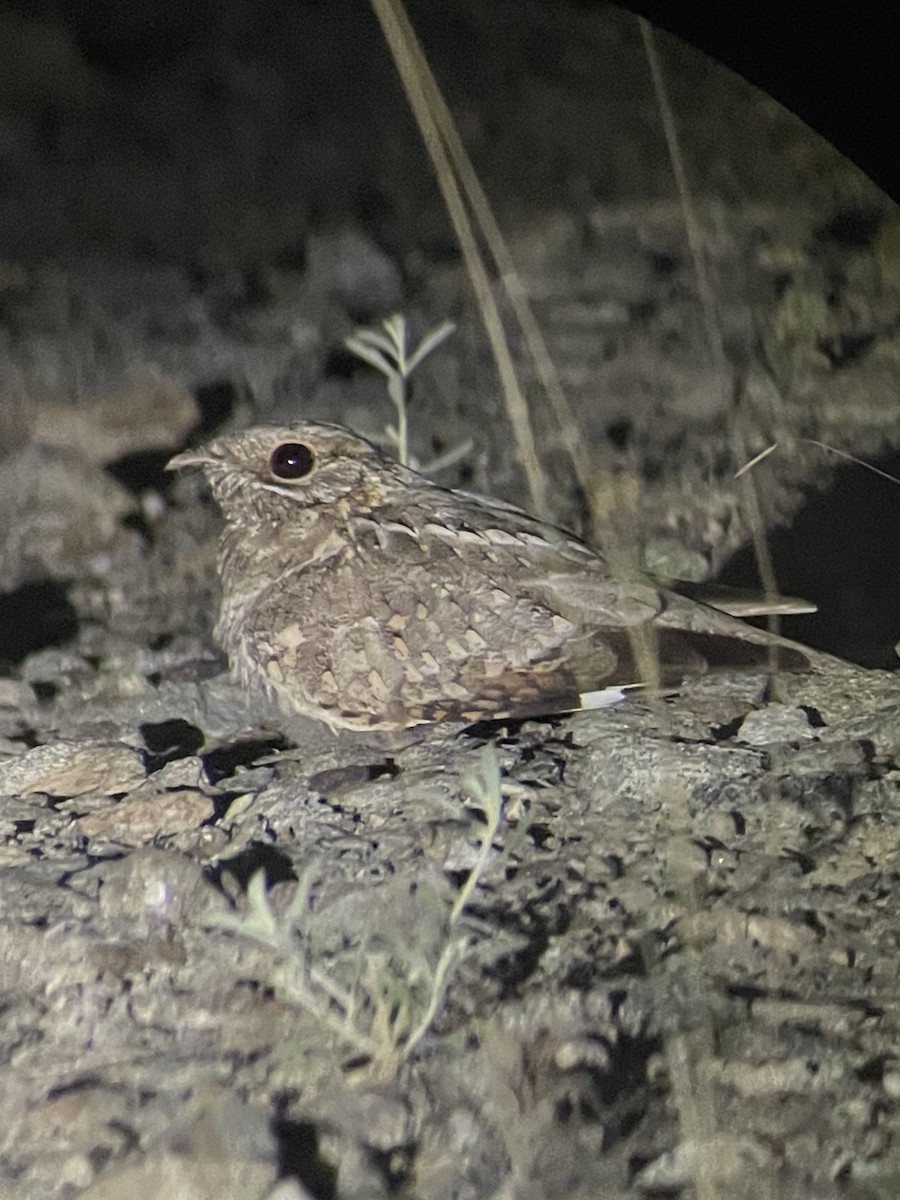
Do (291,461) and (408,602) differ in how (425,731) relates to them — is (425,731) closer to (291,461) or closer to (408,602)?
(408,602)

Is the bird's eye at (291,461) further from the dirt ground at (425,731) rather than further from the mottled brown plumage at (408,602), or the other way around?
the dirt ground at (425,731)

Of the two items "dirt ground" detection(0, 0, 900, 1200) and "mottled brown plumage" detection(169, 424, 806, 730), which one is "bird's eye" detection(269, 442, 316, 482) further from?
"dirt ground" detection(0, 0, 900, 1200)

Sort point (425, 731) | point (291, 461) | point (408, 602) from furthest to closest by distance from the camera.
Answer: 1. point (291, 461)
2. point (408, 602)
3. point (425, 731)

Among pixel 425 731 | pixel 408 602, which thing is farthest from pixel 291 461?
pixel 425 731

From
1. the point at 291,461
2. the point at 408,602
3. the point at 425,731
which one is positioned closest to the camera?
the point at 425,731

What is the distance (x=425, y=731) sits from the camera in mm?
1665

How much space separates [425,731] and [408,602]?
10.2 inches

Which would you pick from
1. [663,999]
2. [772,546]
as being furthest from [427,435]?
[663,999]

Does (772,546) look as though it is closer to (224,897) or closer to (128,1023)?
(224,897)

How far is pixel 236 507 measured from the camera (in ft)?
6.48

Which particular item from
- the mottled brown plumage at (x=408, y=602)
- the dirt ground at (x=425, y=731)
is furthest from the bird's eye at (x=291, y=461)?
the dirt ground at (x=425, y=731)

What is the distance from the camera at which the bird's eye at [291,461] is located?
1.94 metres

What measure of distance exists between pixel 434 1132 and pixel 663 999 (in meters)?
0.28

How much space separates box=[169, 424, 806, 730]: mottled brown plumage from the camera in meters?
1.71
